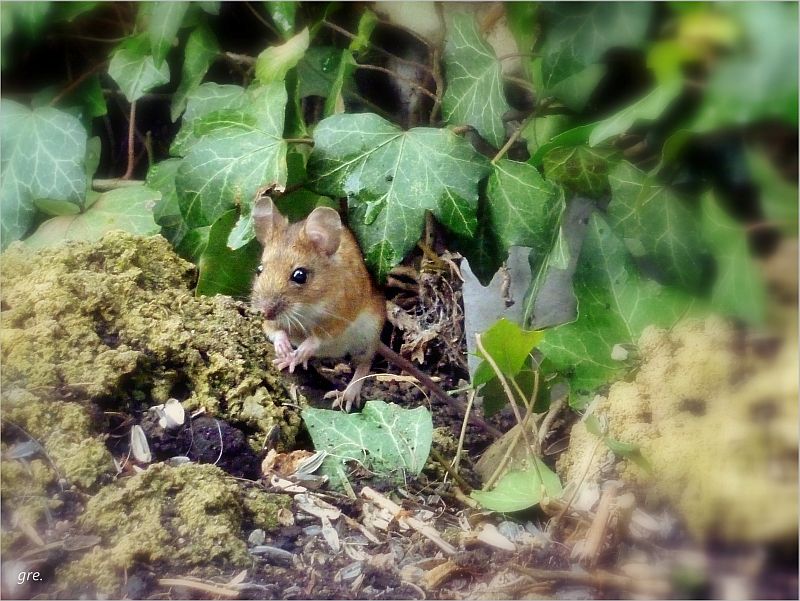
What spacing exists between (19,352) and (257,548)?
56cm

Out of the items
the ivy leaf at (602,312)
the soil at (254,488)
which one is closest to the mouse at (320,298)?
the soil at (254,488)

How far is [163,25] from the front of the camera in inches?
57.8

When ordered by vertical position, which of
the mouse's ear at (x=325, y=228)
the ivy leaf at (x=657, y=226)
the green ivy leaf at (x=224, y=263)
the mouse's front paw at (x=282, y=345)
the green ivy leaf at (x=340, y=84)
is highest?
the green ivy leaf at (x=340, y=84)

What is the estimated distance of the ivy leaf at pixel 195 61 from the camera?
147 cm

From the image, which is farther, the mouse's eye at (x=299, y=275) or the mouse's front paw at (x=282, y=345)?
the mouse's eye at (x=299, y=275)

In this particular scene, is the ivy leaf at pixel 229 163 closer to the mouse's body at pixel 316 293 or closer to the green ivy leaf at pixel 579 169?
the mouse's body at pixel 316 293

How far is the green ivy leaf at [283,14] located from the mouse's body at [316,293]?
320 mm

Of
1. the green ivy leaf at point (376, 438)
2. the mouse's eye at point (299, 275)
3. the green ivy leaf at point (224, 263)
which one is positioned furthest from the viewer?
the mouse's eye at point (299, 275)

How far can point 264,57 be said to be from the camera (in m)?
1.52

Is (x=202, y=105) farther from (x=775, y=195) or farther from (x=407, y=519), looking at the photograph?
(x=775, y=195)

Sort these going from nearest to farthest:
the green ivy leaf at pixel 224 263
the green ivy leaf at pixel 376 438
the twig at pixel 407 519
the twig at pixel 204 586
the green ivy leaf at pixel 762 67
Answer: the green ivy leaf at pixel 762 67
the twig at pixel 204 586
the twig at pixel 407 519
the green ivy leaf at pixel 376 438
the green ivy leaf at pixel 224 263

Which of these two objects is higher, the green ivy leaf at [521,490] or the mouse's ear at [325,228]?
the mouse's ear at [325,228]

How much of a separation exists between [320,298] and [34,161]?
741 millimetres

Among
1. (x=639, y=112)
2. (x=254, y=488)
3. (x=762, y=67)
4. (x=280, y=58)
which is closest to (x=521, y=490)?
(x=254, y=488)
